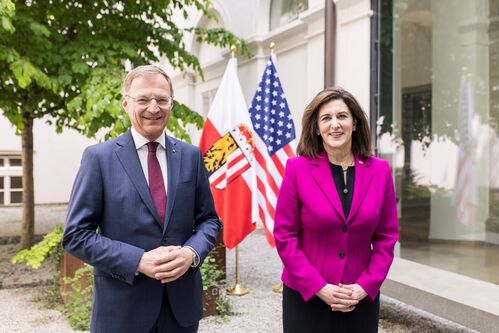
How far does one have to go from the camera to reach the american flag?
217 inches

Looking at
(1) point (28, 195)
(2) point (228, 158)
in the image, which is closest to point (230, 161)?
(2) point (228, 158)

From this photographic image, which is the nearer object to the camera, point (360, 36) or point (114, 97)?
point (114, 97)

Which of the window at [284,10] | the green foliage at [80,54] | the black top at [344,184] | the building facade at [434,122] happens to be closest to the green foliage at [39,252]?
the green foliage at [80,54]

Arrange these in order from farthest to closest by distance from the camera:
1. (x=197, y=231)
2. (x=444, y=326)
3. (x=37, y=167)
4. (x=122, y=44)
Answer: (x=37, y=167), (x=122, y=44), (x=444, y=326), (x=197, y=231)

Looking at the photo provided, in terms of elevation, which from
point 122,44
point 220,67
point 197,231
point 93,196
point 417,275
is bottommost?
point 417,275

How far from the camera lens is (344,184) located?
249 centimetres

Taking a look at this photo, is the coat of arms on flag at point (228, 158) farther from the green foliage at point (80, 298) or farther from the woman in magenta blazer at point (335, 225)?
the woman in magenta blazer at point (335, 225)

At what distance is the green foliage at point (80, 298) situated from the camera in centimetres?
449

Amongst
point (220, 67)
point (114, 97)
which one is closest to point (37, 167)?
point (220, 67)

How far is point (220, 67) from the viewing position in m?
12.5

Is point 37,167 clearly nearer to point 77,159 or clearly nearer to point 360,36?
point 77,159

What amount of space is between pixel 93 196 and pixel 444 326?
3903mm

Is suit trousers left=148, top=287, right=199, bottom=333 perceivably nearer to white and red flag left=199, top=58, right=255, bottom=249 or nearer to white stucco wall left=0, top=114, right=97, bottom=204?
white and red flag left=199, top=58, right=255, bottom=249

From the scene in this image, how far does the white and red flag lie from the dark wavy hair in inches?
110
